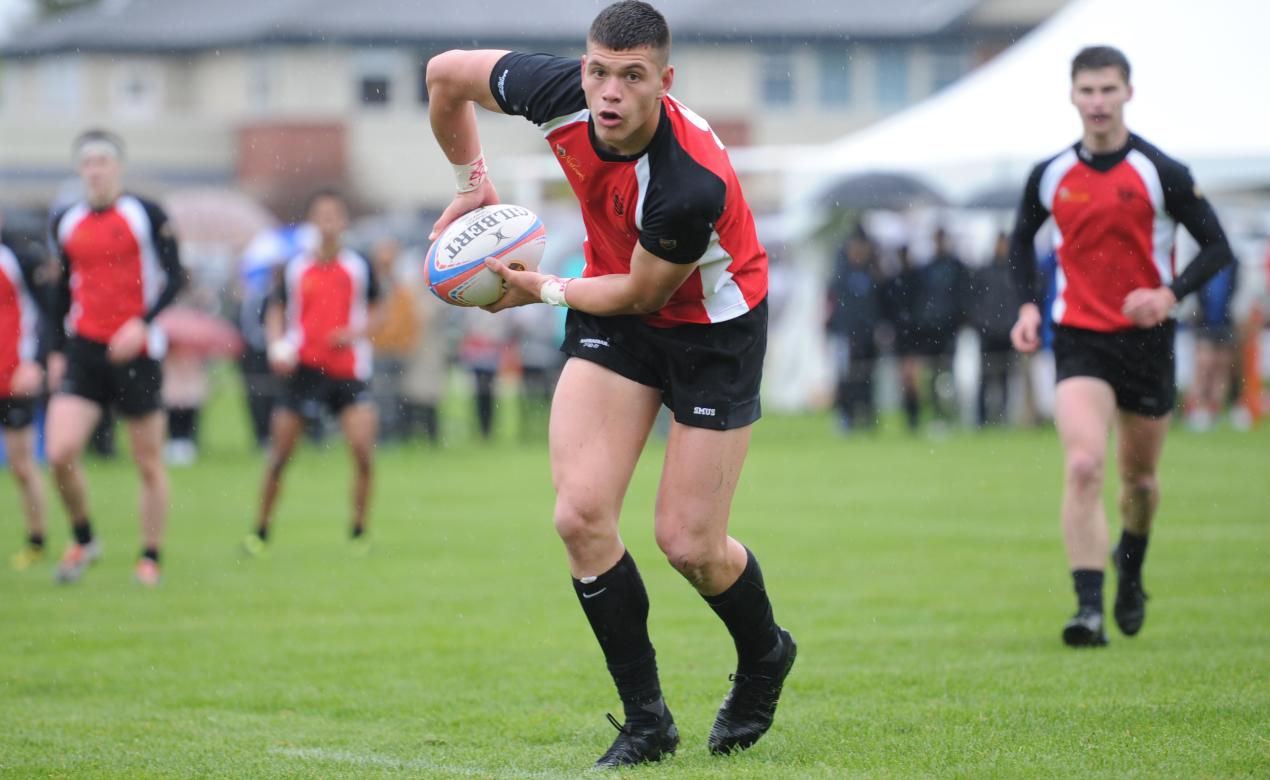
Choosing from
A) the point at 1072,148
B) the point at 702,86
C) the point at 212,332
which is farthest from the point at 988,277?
the point at 702,86

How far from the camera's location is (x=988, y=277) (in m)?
21.1

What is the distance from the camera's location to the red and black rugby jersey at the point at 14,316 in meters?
11.0

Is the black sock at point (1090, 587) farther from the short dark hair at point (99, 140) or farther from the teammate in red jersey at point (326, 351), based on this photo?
the short dark hair at point (99, 140)

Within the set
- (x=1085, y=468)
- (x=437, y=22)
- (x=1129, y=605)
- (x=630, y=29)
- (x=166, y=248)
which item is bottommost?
(x=1129, y=605)

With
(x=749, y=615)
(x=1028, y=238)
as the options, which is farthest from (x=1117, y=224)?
(x=749, y=615)

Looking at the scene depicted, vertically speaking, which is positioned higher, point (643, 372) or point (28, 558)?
point (643, 372)

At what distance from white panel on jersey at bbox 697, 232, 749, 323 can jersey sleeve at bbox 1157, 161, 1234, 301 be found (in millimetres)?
2862

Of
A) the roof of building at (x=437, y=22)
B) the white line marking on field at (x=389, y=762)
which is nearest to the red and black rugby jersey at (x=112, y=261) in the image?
the white line marking on field at (x=389, y=762)

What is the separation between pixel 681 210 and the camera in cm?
495

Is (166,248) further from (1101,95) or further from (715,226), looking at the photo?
(715,226)

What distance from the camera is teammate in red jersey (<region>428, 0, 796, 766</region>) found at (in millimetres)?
5180

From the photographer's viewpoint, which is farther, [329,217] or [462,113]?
[329,217]

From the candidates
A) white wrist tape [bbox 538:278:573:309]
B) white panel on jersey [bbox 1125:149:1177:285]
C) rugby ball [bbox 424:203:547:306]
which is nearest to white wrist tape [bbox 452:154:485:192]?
rugby ball [bbox 424:203:547:306]

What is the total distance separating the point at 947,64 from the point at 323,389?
152 feet
